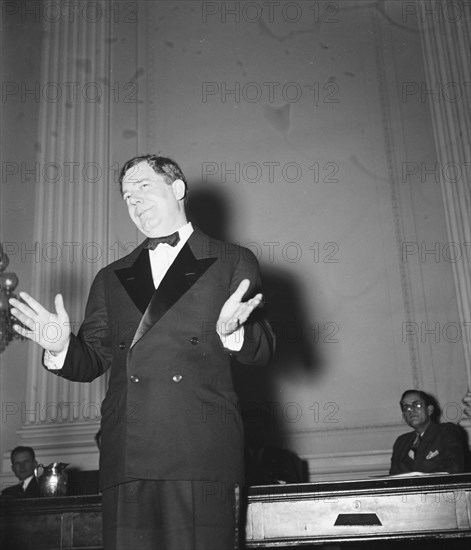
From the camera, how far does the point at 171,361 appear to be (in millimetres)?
2010

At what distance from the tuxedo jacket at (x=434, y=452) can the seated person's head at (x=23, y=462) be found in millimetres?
2504

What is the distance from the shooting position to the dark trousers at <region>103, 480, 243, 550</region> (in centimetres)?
181

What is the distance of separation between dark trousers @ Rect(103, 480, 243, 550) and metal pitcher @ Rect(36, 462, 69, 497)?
246 cm

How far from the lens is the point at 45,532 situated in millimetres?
3352

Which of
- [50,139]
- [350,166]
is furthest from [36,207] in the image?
[350,166]

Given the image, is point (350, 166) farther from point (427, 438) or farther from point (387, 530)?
point (387, 530)

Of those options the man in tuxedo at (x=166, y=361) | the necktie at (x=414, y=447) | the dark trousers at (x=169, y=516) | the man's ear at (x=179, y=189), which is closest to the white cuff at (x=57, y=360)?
the man in tuxedo at (x=166, y=361)

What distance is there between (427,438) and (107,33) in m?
4.45

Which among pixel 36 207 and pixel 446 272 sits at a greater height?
pixel 36 207

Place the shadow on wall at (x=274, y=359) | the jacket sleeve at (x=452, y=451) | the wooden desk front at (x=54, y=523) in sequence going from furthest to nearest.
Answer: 1. the shadow on wall at (x=274, y=359)
2. the jacket sleeve at (x=452, y=451)
3. the wooden desk front at (x=54, y=523)

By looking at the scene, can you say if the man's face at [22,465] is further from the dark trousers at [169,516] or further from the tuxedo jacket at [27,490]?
the dark trousers at [169,516]

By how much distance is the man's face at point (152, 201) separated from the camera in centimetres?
229

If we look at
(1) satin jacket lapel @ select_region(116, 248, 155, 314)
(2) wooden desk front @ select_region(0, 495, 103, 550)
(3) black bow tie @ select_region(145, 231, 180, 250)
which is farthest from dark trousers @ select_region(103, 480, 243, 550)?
(2) wooden desk front @ select_region(0, 495, 103, 550)

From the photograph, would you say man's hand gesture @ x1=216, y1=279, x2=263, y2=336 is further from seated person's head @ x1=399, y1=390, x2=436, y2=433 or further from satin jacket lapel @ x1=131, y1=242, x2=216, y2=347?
seated person's head @ x1=399, y1=390, x2=436, y2=433
